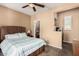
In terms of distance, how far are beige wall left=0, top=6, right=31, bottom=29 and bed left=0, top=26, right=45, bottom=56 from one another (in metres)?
0.23

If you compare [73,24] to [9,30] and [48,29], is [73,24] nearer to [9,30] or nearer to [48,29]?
[48,29]

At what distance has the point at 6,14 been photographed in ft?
14.0

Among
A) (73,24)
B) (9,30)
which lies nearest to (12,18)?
(9,30)

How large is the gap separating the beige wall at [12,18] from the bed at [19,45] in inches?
9.0

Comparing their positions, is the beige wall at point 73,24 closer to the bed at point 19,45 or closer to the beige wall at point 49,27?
the beige wall at point 49,27

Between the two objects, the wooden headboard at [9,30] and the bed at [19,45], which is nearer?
the bed at [19,45]

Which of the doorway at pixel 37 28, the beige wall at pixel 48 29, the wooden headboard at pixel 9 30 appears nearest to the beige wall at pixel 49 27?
the beige wall at pixel 48 29

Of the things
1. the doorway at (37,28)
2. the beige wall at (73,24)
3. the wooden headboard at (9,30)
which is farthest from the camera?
the doorway at (37,28)

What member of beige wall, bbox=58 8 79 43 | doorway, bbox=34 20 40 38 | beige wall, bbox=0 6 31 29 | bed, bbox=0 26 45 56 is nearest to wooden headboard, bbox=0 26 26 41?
bed, bbox=0 26 45 56

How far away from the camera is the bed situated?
2.54 metres

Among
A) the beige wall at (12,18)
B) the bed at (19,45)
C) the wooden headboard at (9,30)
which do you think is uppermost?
the beige wall at (12,18)

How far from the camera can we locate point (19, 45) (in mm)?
2695

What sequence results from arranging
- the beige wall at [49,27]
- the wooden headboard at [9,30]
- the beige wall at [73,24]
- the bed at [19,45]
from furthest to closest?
1. the beige wall at [73,24]
2. the wooden headboard at [9,30]
3. the beige wall at [49,27]
4. the bed at [19,45]

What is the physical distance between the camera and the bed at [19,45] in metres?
2.54
